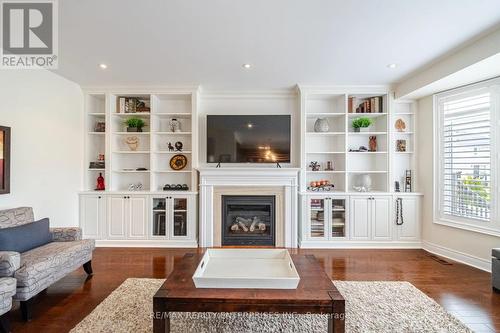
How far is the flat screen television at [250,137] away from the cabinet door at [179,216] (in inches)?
37.5

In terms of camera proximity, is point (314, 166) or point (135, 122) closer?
point (135, 122)

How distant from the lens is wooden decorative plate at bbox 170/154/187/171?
14.9 feet

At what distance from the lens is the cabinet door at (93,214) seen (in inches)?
170

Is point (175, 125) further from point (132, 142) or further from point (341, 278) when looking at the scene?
point (341, 278)

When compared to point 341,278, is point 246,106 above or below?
above

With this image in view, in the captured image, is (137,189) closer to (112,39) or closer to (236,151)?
(236,151)

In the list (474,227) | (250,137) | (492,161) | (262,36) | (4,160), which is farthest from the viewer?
(250,137)

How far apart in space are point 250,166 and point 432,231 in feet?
10.3

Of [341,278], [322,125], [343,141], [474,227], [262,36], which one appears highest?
[262,36]

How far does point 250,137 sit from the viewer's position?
4.37m

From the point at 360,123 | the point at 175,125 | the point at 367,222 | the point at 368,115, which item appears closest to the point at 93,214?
the point at 175,125

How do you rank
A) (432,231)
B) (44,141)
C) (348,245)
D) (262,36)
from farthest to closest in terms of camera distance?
(348,245), (432,231), (44,141), (262,36)

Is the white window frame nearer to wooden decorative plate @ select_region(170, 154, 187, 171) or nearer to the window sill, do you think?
the window sill

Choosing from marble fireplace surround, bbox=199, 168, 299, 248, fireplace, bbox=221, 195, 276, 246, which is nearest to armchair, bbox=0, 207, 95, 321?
marble fireplace surround, bbox=199, 168, 299, 248
